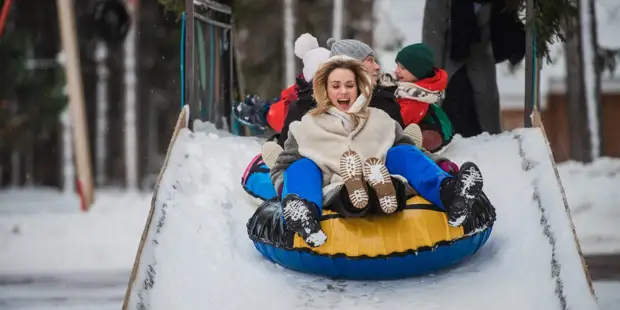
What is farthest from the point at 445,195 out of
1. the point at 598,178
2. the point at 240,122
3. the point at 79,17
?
the point at 79,17

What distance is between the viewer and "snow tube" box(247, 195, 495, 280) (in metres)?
2.13

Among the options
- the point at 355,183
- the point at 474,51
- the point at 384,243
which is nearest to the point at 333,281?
the point at 384,243

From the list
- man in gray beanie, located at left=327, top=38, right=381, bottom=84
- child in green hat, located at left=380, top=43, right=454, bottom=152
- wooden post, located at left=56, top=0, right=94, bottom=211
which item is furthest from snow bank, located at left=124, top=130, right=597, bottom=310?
wooden post, located at left=56, top=0, right=94, bottom=211

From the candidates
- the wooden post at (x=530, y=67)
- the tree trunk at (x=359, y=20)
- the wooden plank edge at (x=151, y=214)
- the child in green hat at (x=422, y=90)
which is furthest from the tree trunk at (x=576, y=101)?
the wooden plank edge at (x=151, y=214)

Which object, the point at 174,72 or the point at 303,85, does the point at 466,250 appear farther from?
the point at 174,72

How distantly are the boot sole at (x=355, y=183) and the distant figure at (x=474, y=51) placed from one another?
154 cm

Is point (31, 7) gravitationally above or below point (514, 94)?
above

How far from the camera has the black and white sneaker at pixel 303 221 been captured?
203 cm

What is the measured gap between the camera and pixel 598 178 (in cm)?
508

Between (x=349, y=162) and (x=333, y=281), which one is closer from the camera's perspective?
(x=349, y=162)

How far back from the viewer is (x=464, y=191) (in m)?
2.04

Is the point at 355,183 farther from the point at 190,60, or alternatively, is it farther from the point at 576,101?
the point at 576,101

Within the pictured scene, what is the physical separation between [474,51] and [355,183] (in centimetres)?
173

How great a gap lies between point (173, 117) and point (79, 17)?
147 cm
